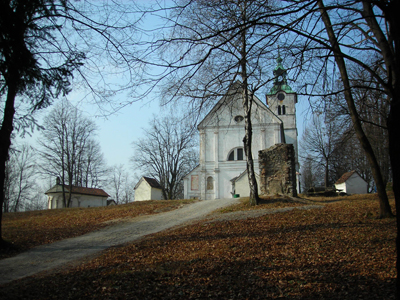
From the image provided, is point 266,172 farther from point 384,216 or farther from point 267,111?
point 267,111

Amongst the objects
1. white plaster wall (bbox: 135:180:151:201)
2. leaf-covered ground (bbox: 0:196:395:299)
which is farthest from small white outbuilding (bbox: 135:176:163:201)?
leaf-covered ground (bbox: 0:196:395:299)

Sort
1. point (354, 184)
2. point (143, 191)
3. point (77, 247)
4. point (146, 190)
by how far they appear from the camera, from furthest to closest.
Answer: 1. point (143, 191)
2. point (146, 190)
3. point (354, 184)
4. point (77, 247)

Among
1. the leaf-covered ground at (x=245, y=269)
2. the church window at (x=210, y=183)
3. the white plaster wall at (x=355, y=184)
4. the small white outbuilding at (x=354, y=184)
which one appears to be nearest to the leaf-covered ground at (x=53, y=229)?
the leaf-covered ground at (x=245, y=269)

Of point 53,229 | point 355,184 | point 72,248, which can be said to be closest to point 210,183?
point 355,184

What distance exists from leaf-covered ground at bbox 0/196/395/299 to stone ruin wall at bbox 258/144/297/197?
987cm

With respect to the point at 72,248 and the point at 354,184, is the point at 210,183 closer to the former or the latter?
the point at 354,184

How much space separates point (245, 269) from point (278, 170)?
48.2ft

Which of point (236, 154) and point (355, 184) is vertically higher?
point (236, 154)

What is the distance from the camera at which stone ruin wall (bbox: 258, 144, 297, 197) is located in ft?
65.3

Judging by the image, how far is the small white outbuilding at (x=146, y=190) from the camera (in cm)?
4822

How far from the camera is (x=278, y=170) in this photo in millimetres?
20375

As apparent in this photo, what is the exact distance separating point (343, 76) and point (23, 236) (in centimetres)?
1307

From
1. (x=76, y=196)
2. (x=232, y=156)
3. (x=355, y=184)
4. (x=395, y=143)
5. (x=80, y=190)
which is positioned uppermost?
(x=232, y=156)

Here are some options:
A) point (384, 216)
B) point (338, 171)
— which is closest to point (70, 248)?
point (384, 216)
